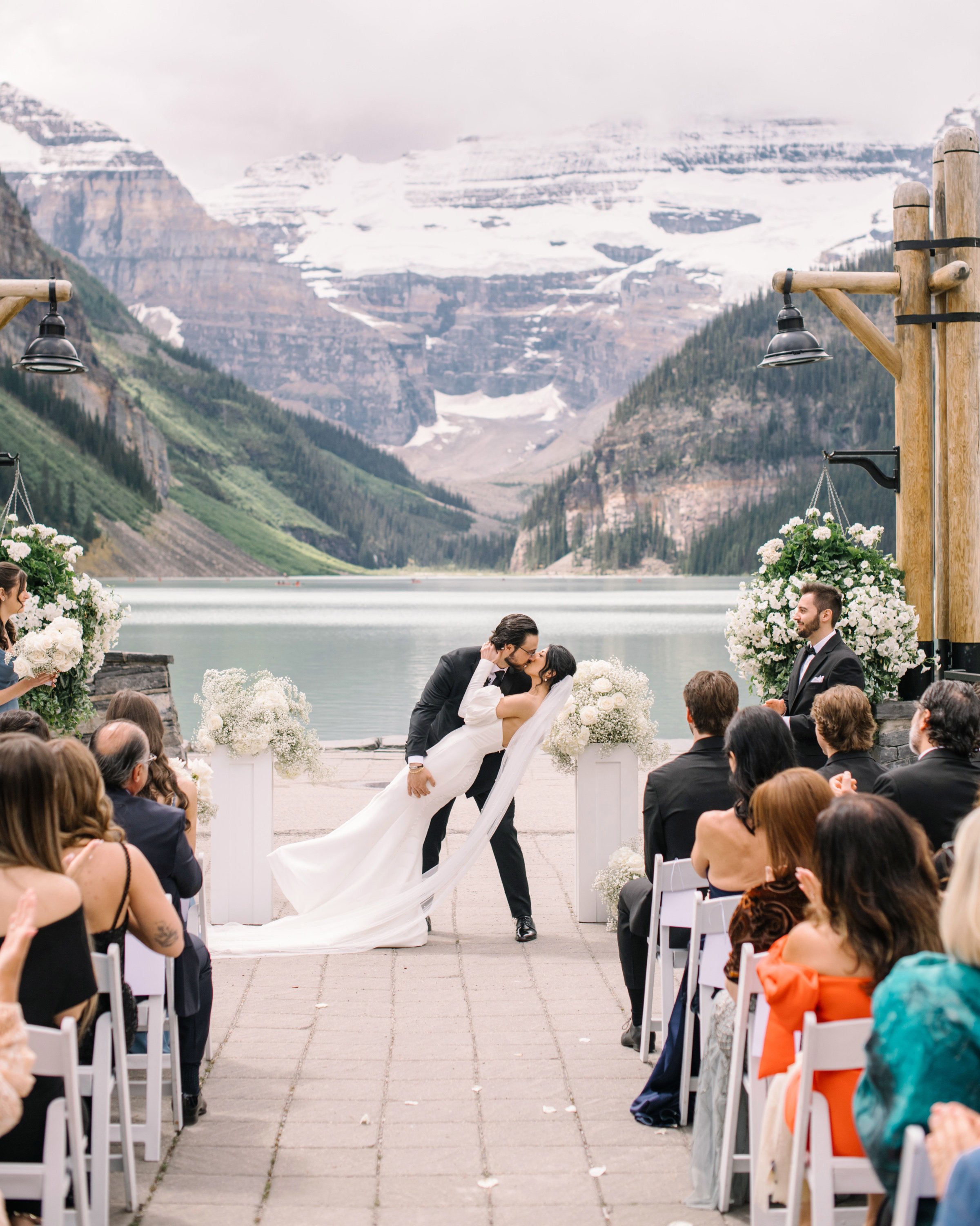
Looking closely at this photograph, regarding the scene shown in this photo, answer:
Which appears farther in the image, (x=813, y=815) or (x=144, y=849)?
(x=144, y=849)

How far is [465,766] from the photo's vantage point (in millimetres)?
6953

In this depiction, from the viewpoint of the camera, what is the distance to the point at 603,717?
7.30m

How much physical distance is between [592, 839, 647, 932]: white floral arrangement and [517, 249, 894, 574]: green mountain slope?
159 meters

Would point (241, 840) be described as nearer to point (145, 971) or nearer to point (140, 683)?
point (145, 971)

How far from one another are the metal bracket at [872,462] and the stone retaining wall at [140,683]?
6.11 meters

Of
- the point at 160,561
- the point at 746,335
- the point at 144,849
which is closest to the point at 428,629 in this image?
the point at 144,849

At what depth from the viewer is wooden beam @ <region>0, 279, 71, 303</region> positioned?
781cm

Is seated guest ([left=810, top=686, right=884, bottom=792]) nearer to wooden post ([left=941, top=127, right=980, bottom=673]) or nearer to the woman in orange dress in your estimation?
the woman in orange dress

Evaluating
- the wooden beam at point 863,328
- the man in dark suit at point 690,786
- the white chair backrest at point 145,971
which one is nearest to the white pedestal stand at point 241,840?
the man in dark suit at point 690,786

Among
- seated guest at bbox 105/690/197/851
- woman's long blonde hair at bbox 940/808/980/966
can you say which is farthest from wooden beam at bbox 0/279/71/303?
woman's long blonde hair at bbox 940/808/980/966

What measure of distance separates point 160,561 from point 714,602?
222 ft

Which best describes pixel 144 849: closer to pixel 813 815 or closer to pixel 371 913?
pixel 813 815

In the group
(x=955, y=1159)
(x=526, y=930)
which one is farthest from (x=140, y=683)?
(x=955, y=1159)

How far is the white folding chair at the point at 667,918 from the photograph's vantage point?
4.58 metres
